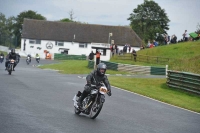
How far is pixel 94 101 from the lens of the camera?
1337 centimetres

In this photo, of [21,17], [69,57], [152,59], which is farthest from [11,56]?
[21,17]

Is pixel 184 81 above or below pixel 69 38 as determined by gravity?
below

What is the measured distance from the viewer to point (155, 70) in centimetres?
4478

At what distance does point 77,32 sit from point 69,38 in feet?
9.01

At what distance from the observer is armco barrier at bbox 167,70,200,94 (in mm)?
26422

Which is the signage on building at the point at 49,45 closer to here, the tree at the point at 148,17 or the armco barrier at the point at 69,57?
the armco barrier at the point at 69,57

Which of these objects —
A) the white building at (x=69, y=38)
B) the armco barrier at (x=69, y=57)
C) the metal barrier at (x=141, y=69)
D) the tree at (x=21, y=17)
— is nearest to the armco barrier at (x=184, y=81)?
the metal barrier at (x=141, y=69)

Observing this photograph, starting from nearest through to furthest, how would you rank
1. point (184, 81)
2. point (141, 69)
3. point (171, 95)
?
1. point (171, 95)
2. point (184, 81)
3. point (141, 69)

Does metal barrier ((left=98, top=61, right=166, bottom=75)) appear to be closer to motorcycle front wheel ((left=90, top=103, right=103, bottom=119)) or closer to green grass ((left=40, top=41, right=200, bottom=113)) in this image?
green grass ((left=40, top=41, right=200, bottom=113))

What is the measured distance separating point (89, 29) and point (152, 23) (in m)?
16.4

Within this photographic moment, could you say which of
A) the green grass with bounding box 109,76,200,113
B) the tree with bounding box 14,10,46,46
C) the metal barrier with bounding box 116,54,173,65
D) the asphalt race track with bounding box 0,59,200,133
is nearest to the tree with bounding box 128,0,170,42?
the tree with bounding box 14,10,46,46

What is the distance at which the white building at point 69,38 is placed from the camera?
105m

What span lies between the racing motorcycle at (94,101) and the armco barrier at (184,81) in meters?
13.5

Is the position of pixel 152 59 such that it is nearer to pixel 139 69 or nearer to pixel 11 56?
pixel 139 69
